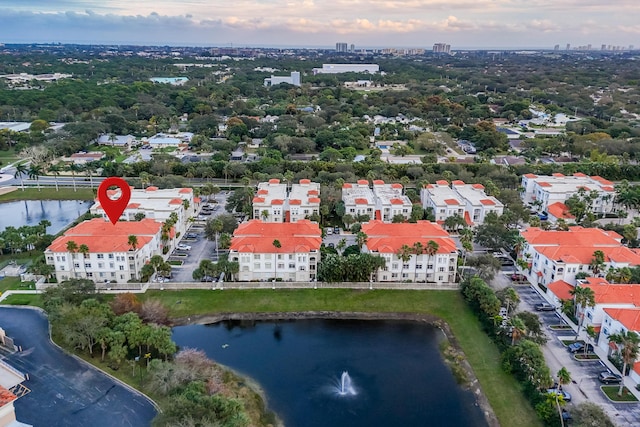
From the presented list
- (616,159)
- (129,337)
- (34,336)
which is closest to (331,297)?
(129,337)

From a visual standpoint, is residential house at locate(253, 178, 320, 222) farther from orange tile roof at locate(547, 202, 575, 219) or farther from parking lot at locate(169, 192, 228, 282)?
orange tile roof at locate(547, 202, 575, 219)

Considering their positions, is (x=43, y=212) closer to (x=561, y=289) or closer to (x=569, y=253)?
(x=561, y=289)

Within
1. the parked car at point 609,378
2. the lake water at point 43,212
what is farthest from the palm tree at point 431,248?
the lake water at point 43,212

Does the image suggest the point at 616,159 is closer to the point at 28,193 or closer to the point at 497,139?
the point at 497,139

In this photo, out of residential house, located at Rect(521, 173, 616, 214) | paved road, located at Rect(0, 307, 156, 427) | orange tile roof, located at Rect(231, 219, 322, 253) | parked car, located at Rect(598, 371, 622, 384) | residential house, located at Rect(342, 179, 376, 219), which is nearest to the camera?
paved road, located at Rect(0, 307, 156, 427)

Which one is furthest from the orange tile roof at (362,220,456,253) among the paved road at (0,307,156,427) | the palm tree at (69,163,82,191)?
the palm tree at (69,163,82,191)
